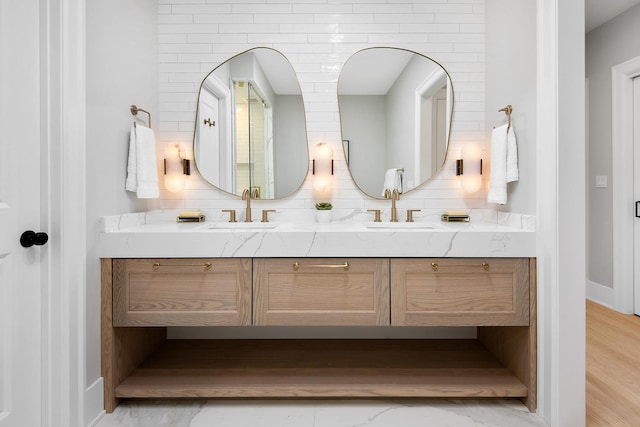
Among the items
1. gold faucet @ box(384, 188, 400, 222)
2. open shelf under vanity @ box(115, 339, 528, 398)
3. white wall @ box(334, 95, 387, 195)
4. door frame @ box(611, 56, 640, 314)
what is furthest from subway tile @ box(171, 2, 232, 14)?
door frame @ box(611, 56, 640, 314)

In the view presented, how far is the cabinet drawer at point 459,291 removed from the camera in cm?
176

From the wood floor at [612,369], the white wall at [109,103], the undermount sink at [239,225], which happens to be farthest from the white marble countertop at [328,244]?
the wood floor at [612,369]

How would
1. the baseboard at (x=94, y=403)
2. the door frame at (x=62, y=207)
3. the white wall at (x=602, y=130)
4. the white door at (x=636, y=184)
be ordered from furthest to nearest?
the white wall at (x=602, y=130) → the white door at (x=636, y=184) → the baseboard at (x=94, y=403) → the door frame at (x=62, y=207)

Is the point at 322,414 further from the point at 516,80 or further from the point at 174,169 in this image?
the point at 516,80

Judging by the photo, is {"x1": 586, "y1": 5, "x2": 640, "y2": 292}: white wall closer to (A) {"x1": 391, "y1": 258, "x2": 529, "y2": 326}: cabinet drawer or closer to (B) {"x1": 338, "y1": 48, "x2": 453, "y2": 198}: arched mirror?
(B) {"x1": 338, "y1": 48, "x2": 453, "y2": 198}: arched mirror

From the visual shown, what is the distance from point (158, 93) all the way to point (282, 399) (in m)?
2.03

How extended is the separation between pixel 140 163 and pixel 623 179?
3.88 metres

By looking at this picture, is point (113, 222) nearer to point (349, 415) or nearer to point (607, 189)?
point (349, 415)

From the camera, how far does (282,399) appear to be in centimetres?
188

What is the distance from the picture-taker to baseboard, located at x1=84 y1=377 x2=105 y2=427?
63.9 inches

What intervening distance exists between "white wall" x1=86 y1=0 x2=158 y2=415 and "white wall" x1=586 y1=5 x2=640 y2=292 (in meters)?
3.83

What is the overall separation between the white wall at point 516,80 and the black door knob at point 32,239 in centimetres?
221

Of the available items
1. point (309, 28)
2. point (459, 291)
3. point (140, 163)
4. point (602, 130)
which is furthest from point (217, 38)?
point (602, 130)

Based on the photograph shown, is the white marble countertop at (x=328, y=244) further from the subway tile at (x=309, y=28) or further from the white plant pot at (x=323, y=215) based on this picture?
the subway tile at (x=309, y=28)
